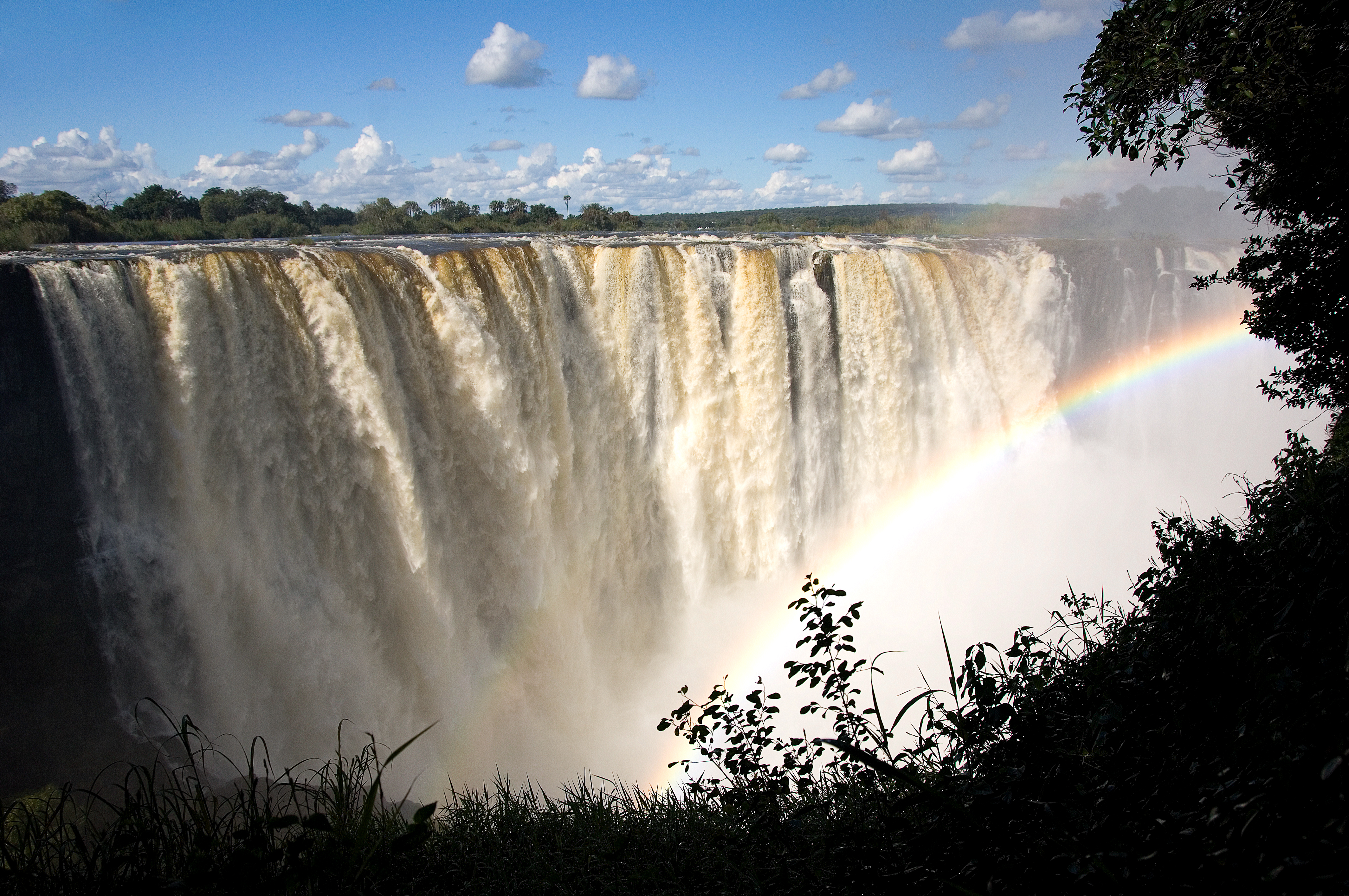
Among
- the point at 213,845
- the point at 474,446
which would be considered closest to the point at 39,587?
the point at 474,446

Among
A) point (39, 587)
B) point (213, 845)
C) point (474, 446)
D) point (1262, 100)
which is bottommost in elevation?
point (39, 587)

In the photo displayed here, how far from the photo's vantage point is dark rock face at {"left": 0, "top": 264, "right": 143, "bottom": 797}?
716cm

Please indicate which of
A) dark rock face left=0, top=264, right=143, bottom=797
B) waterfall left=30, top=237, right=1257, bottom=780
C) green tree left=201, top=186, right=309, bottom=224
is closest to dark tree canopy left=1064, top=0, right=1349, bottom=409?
waterfall left=30, top=237, right=1257, bottom=780

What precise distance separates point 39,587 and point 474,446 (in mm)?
4502

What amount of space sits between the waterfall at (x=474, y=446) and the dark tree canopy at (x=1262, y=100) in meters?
7.20

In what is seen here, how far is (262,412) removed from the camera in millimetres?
8328

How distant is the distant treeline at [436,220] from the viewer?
1526 cm

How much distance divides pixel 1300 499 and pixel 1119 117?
2.43m

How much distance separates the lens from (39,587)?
7.34 m

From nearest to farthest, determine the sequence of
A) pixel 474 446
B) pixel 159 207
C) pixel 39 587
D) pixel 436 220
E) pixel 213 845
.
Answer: pixel 213 845, pixel 39 587, pixel 474 446, pixel 159 207, pixel 436 220

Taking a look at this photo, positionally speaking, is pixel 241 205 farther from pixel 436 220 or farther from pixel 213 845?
pixel 213 845

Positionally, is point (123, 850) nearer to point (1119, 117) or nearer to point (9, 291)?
point (1119, 117)

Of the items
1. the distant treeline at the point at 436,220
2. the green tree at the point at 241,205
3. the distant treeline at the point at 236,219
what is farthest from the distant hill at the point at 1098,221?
the green tree at the point at 241,205

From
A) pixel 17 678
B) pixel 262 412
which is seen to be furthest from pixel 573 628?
pixel 17 678
